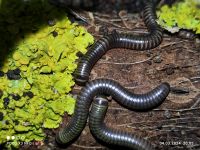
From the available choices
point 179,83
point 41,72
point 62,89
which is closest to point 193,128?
point 179,83

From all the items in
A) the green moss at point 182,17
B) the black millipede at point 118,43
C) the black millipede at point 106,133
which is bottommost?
the black millipede at point 106,133

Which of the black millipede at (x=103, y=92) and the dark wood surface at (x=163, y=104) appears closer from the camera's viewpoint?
the black millipede at (x=103, y=92)

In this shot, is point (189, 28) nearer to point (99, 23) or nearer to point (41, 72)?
point (99, 23)

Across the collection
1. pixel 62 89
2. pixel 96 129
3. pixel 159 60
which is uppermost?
pixel 159 60

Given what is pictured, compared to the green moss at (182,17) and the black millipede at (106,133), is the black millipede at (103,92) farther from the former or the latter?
the green moss at (182,17)

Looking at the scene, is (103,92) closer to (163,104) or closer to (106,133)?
(106,133)

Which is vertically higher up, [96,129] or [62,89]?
[62,89]

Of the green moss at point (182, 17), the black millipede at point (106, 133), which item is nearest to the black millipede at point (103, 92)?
the black millipede at point (106, 133)

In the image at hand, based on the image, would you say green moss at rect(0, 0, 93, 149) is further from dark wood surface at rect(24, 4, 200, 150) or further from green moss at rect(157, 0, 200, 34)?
green moss at rect(157, 0, 200, 34)
